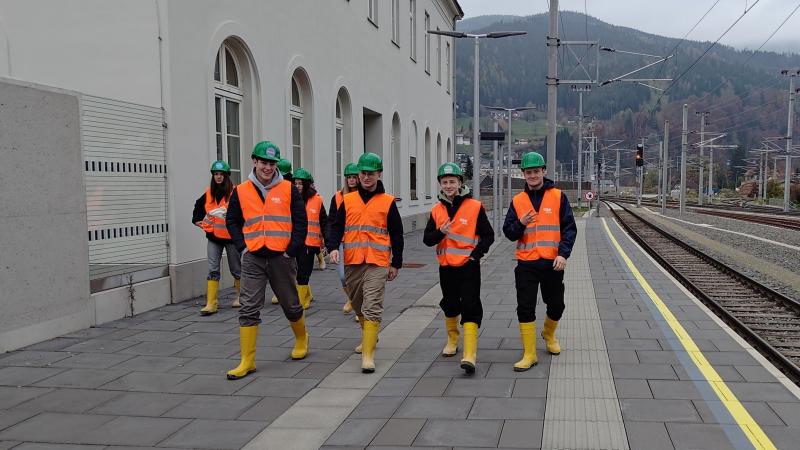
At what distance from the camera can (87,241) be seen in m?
7.42

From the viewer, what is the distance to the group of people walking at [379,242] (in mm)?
5773

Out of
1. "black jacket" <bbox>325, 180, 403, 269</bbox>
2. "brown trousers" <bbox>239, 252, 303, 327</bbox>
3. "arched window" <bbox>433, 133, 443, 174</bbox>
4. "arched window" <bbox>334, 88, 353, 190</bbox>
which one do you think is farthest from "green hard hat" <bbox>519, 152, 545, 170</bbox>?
"arched window" <bbox>433, 133, 443, 174</bbox>

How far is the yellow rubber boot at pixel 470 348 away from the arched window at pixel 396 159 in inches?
639

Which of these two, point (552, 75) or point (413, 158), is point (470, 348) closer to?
point (552, 75)

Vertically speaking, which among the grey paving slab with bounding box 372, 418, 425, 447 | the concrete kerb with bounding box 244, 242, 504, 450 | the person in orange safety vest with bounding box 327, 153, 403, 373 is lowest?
the concrete kerb with bounding box 244, 242, 504, 450

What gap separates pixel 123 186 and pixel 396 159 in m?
15.0

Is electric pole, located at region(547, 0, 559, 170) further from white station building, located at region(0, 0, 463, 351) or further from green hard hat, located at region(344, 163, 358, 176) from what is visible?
green hard hat, located at region(344, 163, 358, 176)

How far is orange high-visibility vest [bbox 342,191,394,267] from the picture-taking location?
596cm

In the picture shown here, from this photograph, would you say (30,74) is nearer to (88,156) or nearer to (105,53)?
(105,53)

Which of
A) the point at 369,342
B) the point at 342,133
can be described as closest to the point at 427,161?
the point at 342,133

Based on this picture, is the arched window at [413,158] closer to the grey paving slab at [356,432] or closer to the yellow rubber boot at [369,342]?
the yellow rubber boot at [369,342]

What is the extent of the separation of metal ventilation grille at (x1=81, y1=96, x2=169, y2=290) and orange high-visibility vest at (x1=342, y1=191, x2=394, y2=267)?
3.32 metres

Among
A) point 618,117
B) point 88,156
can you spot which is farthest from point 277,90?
point 618,117

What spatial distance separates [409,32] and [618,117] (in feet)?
401
